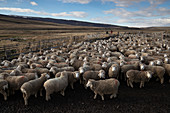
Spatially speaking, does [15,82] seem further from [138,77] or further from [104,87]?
[138,77]

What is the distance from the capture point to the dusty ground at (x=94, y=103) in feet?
17.0

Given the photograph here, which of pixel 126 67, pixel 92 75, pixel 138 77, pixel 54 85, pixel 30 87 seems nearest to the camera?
pixel 30 87

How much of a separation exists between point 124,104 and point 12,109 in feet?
14.2

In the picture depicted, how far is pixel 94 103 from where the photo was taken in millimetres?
5617

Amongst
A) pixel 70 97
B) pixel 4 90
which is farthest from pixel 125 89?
pixel 4 90

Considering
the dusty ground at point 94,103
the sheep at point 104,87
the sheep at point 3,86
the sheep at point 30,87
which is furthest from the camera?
the sheep at point 104,87

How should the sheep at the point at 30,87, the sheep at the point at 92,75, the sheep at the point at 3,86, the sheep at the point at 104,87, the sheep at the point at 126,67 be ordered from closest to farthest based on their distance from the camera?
the sheep at the point at 30,87 → the sheep at the point at 3,86 → the sheep at the point at 104,87 → the sheep at the point at 92,75 → the sheep at the point at 126,67

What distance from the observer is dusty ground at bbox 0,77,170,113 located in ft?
17.0

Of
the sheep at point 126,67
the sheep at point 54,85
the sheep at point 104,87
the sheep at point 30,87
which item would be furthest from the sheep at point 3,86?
the sheep at point 126,67

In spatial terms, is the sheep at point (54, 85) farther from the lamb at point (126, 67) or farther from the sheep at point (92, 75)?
the lamb at point (126, 67)

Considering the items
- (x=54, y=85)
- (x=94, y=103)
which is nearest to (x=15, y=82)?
(x=54, y=85)

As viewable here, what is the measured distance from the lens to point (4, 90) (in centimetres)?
580

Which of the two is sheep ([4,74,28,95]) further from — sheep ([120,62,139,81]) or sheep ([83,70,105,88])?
sheep ([120,62,139,81])

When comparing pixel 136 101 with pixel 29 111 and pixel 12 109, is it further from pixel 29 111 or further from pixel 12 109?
pixel 12 109
